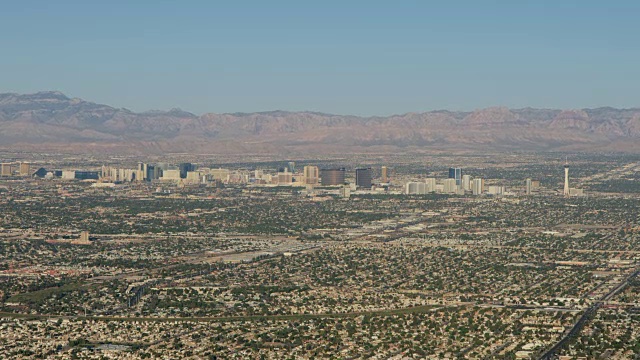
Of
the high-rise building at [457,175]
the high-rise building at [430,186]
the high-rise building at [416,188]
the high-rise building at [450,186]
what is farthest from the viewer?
the high-rise building at [457,175]

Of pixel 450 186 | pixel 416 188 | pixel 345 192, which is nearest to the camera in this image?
pixel 345 192

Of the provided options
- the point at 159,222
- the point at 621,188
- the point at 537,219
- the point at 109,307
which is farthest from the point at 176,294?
the point at 621,188

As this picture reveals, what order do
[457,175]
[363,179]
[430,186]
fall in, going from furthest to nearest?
1. [457,175]
2. [363,179]
3. [430,186]

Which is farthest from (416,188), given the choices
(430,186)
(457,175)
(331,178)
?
(331,178)

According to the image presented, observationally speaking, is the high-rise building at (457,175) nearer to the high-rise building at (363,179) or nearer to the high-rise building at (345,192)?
the high-rise building at (363,179)

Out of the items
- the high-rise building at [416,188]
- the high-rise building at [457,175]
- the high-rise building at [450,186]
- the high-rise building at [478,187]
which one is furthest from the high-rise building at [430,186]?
the high-rise building at [478,187]

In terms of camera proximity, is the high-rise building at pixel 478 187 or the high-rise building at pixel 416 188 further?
the high-rise building at pixel 478 187

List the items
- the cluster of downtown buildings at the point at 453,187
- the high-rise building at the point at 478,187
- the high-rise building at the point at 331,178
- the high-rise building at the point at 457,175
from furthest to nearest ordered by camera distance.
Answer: the high-rise building at the point at 331,178 → the high-rise building at the point at 457,175 → the high-rise building at the point at 478,187 → the cluster of downtown buildings at the point at 453,187

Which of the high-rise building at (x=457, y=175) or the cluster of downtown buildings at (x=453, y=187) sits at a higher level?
the high-rise building at (x=457, y=175)

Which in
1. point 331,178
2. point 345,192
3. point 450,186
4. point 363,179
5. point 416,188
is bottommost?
point 345,192

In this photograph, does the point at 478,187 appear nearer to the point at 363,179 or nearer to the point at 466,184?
the point at 466,184

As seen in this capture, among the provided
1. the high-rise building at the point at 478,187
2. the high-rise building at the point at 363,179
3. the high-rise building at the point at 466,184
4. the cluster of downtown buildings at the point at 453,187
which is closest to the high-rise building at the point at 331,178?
the high-rise building at the point at 363,179

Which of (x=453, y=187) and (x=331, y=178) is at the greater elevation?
(x=331, y=178)
